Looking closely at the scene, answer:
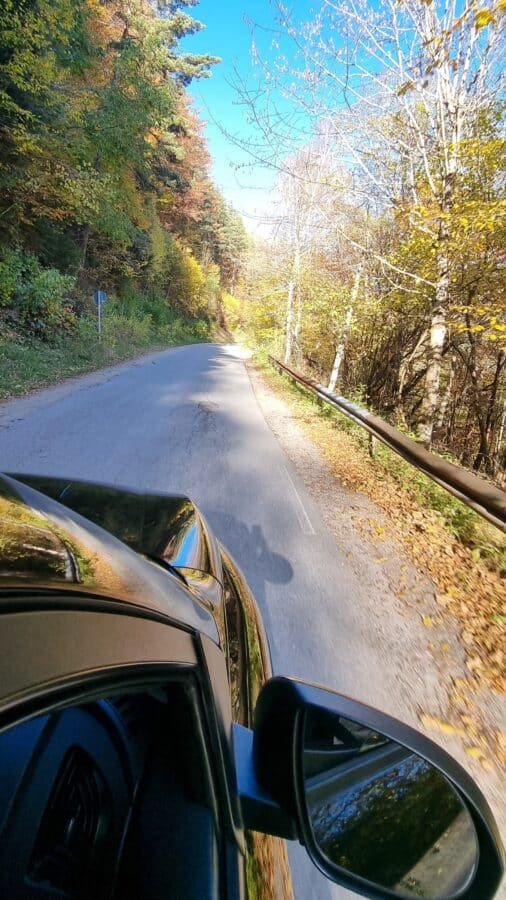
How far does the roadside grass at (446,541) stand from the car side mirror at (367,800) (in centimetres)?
198

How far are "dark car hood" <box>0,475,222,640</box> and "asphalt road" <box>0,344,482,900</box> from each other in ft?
3.67

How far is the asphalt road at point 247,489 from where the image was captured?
2.80 metres

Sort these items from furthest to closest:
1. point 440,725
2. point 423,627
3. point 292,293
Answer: point 292,293
point 423,627
point 440,725

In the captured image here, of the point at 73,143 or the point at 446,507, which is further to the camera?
the point at 73,143

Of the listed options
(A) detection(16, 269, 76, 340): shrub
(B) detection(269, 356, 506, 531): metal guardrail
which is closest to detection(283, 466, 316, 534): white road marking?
(B) detection(269, 356, 506, 531): metal guardrail

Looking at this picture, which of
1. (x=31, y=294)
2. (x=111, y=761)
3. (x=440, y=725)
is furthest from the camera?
(x=31, y=294)

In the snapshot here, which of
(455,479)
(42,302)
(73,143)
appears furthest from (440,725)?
(73,143)

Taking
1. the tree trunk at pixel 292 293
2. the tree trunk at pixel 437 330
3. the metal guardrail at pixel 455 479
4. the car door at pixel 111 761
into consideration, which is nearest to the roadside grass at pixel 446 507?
the metal guardrail at pixel 455 479

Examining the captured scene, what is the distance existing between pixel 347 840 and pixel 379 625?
2421 mm

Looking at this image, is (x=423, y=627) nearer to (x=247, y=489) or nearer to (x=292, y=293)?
(x=247, y=489)

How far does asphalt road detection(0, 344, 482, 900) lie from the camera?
2.80 meters

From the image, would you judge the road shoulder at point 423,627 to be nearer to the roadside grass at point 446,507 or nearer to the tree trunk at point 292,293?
the roadside grass at point 446,507

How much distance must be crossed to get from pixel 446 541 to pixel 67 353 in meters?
13.8

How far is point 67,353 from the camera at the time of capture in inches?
586
